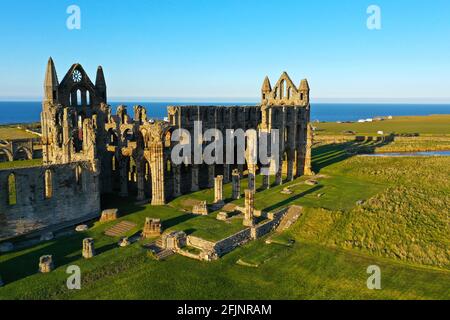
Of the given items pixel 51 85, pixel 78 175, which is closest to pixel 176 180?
pixel 78 175

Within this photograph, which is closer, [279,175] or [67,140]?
[67,140]

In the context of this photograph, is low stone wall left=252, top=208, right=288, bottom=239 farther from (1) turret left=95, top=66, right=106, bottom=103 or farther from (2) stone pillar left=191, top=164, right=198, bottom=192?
(1) turret left=95, top=66, right=106, bottom=103

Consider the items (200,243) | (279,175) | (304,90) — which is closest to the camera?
(200,243)

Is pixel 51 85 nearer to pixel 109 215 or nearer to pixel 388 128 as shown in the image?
pixel 109 215

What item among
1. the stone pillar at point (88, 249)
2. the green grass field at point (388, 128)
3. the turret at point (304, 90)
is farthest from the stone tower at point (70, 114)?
the green grass field at point (388, 128)

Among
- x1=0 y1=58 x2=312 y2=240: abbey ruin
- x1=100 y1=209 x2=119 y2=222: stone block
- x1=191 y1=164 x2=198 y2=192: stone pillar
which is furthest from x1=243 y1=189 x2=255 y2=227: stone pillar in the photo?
x1=191 y1=164 x2=198 y2=192: stone pillar
